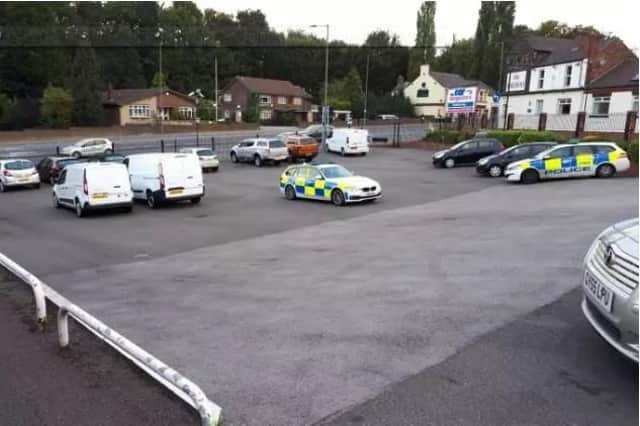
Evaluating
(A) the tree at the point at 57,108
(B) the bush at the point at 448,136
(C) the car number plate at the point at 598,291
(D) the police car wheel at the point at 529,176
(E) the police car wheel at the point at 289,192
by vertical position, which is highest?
(A) the tree at the point at 57,108

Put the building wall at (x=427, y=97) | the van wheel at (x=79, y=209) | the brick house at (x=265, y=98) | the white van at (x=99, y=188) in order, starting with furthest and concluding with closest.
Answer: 1. the brick house at (x=265, y=98)
2. the building wall at (x=427, y=97)
3. the van wheel at (x=79, y=209)
4. the white van at (x=99, y=188)

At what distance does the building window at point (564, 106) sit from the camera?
3966cm

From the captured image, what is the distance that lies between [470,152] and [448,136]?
10.7 m

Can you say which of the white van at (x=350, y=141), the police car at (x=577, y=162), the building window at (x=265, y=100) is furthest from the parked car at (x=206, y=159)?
the building window at (x=265, y=100)

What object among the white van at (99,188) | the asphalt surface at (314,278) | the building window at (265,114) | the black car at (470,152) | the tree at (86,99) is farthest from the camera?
the building window at (265,114)

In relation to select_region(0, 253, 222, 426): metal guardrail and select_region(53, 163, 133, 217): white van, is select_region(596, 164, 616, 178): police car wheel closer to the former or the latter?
select_region(53, 163, 133, 217): white van

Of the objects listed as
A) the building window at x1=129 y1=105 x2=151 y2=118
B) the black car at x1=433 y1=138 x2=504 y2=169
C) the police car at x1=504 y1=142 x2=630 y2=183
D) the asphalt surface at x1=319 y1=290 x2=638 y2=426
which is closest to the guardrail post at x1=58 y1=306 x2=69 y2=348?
the asphalt surface at x1=319 y1=290 x2=638 y2=426

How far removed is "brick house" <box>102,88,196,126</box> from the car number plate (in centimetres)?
6532

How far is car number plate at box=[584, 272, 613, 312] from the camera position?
4027mm

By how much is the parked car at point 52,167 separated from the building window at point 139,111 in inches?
1674

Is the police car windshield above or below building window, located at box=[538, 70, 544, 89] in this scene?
below

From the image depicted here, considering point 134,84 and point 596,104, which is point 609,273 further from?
point 134,84

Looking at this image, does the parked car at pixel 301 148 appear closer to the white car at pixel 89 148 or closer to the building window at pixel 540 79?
the white car at pixel 89 148

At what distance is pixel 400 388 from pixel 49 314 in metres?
4.38
